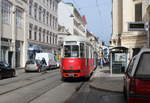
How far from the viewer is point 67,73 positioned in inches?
803

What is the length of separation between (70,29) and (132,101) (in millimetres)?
84080

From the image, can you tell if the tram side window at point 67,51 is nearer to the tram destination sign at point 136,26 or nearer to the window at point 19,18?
the tram destination sign at point 136,26

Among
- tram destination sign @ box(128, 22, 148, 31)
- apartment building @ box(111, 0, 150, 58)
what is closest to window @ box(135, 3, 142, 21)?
apartment building @ box(111, 0, 150, 58)

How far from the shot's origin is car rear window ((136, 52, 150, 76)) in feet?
26.3

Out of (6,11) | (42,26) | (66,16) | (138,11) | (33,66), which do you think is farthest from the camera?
(66,16)

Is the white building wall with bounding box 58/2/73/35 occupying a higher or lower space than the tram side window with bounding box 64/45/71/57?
higher

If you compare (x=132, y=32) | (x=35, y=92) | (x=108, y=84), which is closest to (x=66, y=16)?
(x=132, y=32)

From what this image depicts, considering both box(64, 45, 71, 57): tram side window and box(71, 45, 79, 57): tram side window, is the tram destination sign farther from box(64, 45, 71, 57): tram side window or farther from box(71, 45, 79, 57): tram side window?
box(64, 45, 71, 57): tram side window

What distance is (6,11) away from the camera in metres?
41.2

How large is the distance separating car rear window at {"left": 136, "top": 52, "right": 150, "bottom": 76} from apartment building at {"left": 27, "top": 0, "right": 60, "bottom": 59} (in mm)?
42290

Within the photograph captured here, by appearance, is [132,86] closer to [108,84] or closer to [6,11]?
[108,84]

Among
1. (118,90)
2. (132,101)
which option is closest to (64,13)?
(118,90)

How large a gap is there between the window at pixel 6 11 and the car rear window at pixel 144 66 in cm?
3389

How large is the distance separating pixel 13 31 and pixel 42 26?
16.2 m
